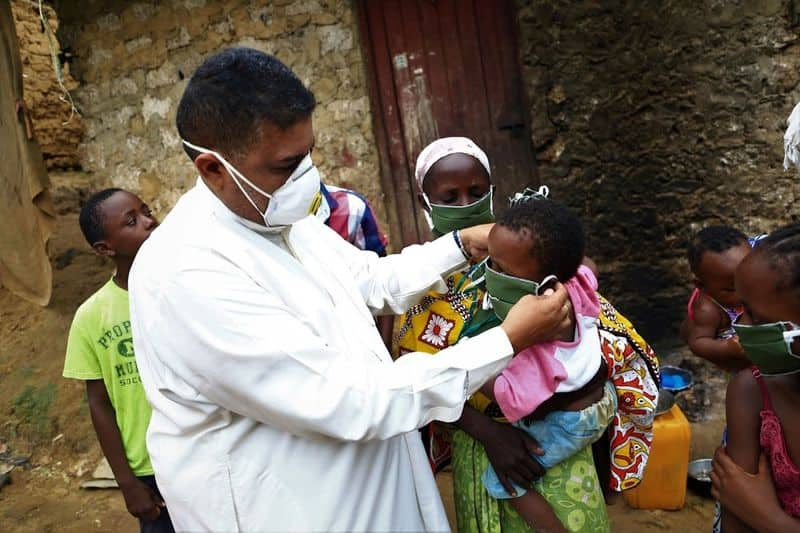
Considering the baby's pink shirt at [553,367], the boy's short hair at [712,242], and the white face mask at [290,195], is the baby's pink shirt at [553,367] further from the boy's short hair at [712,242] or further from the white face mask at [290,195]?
the boy's short hair at [712,242]

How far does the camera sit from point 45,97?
19.1ft

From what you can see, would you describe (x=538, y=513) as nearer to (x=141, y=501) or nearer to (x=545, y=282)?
(x=545, y=282)

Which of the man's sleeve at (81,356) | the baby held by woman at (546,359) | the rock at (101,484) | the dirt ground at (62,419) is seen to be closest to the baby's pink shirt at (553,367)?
the baby held by woman at (546,359)

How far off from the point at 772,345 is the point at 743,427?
0.94 ft

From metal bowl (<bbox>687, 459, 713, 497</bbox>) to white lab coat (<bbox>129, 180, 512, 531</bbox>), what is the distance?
8.67 ft

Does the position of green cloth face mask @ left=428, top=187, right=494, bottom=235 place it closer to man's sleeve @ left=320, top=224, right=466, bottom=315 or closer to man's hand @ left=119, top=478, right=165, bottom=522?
man's sleeve @ left=320, top=224, right=466, bottom=315

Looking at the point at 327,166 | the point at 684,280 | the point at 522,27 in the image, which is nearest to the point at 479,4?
the point at 522,27

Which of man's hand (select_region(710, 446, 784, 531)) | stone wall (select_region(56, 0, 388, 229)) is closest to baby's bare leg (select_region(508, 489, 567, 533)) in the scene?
man's hand (select_region(710, 446, 784, 531))

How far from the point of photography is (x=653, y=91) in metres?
4.32

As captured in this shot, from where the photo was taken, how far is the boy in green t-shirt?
2.32 metres

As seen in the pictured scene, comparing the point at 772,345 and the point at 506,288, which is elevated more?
the point at 506,288

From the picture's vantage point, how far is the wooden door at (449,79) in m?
4.75

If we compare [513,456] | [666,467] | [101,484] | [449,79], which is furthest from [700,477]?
[101,484]

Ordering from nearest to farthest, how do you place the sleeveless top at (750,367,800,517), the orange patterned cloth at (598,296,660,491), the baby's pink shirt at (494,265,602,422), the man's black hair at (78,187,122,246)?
the sleeveless top at (750,367,800,517), the baby's pink shirt at (494,265,602,422), the orange patterned cloth at (598,296,660,491), the man's black hair at (78,187,122,246)
